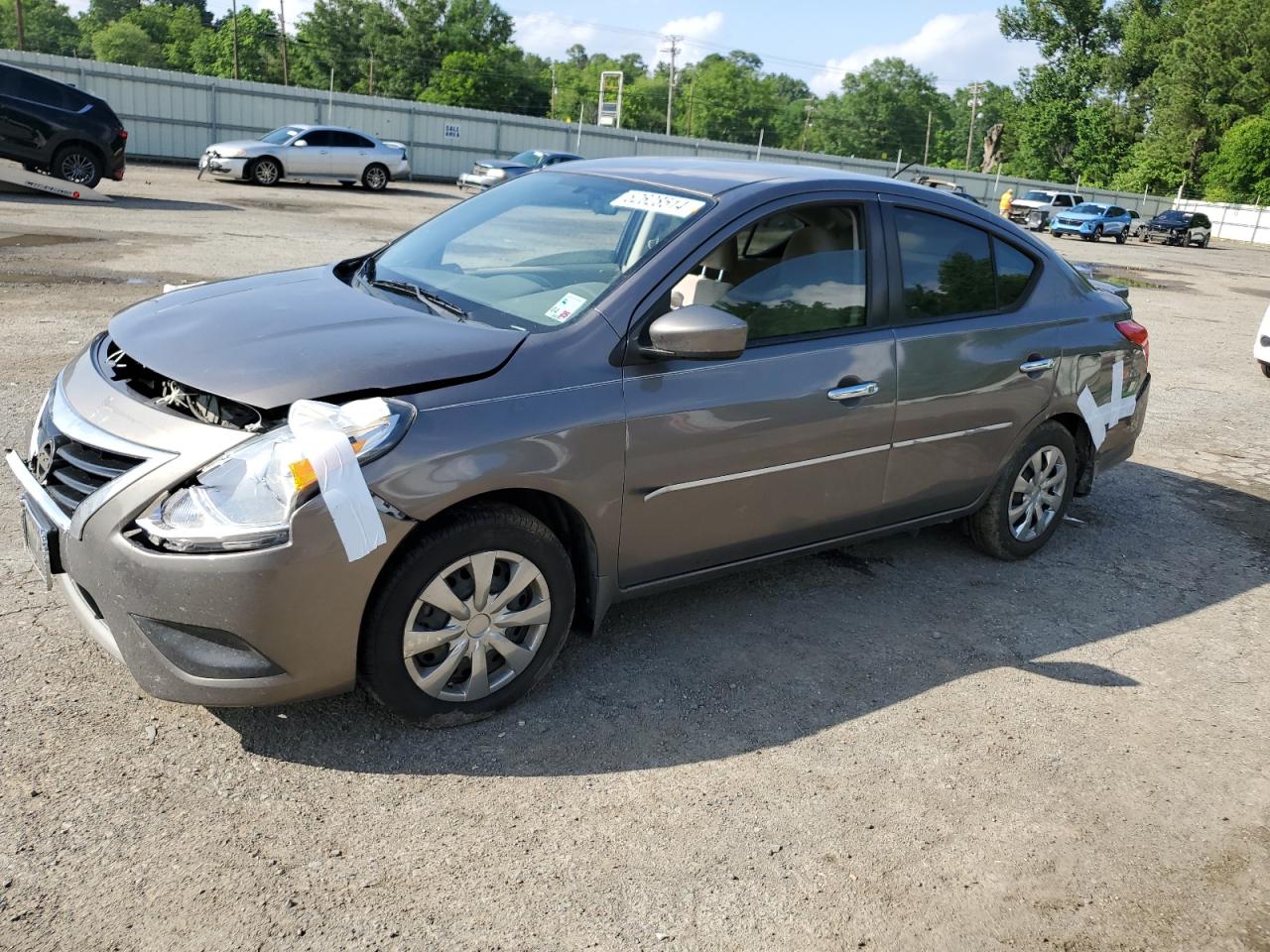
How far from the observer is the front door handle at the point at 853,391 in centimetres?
419

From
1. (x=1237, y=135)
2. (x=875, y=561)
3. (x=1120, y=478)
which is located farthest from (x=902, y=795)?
(x=1237, y=135)

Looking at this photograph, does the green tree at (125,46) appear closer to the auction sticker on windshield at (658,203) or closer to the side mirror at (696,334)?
the auction sticker on windshield at (658,203)

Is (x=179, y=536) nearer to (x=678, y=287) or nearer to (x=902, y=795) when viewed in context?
(x=678, y=287)

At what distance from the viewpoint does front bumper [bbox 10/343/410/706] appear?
295cm

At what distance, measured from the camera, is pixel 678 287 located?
3.94 meters

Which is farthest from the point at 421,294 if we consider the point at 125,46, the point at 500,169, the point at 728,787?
the point at 125,46

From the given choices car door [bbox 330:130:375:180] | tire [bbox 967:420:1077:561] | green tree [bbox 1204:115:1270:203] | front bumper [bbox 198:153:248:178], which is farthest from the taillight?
green tree [bbox 1204:115:1270:203]

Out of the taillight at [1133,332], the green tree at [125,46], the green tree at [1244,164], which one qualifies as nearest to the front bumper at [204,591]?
the taillight at [1133,332]

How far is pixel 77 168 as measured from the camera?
690 inches

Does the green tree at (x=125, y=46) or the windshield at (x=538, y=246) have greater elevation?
the green tree at (x=125, y=46)

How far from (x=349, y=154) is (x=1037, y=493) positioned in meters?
24.5

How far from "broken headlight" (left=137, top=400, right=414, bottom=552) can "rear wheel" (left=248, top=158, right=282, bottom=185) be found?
2393cm

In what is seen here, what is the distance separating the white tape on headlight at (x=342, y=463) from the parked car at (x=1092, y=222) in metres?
39.4

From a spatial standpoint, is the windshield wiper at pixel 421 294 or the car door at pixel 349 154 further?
the car door at pixel 349 154
